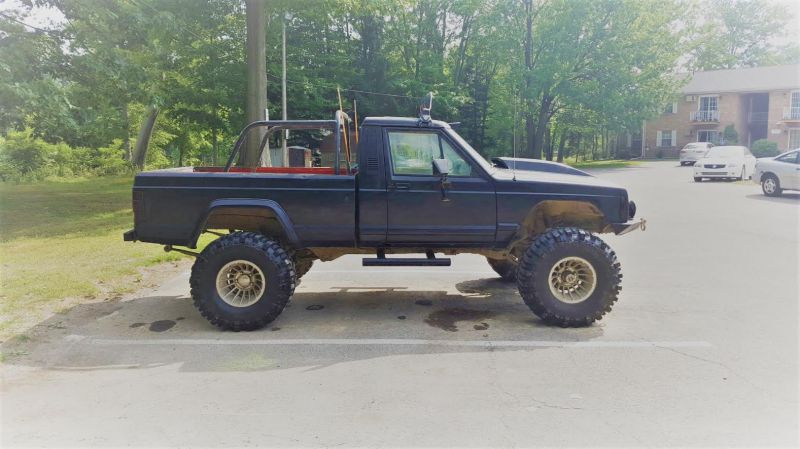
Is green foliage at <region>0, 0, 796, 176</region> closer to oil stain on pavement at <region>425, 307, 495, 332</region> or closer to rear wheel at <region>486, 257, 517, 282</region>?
rear wheel at <region>486, 257, 517, 282</region>

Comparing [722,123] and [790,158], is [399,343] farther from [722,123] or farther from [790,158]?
[722,123]

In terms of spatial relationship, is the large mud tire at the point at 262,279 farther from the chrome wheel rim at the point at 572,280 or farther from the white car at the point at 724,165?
the white car at the point at 724,165

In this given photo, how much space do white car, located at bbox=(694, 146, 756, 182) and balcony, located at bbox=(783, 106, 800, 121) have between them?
1266 inches

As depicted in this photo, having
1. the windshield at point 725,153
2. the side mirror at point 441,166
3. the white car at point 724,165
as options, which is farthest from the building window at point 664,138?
the side mirror at point 441,166

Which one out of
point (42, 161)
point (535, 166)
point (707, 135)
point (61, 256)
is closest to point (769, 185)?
point (535, 166)

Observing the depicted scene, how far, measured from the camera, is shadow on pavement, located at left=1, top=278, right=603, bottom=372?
4.67 m

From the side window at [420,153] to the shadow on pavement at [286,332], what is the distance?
150 centimetres

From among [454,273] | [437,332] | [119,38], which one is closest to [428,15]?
[119,38]

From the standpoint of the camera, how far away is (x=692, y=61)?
6769 cm

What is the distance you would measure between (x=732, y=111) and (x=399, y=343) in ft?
187

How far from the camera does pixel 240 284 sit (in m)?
5.48

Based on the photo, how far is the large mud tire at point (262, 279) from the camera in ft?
17.6

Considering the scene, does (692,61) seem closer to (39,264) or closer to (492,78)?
(492,78)

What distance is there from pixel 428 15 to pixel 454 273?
123 feet
